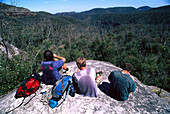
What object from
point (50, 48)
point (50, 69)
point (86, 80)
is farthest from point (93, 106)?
point (50, 48)

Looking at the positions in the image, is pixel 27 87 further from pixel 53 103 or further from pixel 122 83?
pixel 122 83

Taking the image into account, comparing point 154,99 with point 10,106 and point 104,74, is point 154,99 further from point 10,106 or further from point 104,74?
point 10,106

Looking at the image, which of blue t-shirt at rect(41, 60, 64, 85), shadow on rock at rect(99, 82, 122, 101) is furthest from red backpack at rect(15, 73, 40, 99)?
shadow on rock at rect(99, 82, 122, 101)

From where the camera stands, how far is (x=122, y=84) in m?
2.67

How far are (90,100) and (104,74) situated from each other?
1.76 meters

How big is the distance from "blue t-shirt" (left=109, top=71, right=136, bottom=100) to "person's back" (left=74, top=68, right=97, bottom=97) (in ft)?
1.97

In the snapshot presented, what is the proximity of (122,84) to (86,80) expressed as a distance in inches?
40.2

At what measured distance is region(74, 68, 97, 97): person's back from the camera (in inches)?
107

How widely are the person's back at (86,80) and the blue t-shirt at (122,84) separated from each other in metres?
0.60

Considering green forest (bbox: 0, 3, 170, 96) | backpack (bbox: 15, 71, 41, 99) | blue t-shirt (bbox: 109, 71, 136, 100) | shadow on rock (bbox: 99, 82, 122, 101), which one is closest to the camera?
blue t-shirt (bbox: 109, 71, 136, 100)

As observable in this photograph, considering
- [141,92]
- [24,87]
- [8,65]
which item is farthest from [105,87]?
[8,65]

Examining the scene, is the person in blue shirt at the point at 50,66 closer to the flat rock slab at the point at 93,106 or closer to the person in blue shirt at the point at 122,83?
the flat rock slab at the point at 93,106

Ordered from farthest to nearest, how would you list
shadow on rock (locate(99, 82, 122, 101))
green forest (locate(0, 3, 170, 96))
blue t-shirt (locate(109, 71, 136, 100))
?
green forest (locate(0, 3, 170, 96)) < shadow on rock (locate(99, 82, 122, 101)) < blue t-shirt (locate(109, 71, 136, 100))

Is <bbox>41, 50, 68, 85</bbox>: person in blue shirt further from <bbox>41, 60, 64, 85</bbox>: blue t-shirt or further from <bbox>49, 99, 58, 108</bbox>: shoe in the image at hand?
<bbox>49, 99, 58, 108</bbox>: shoe
